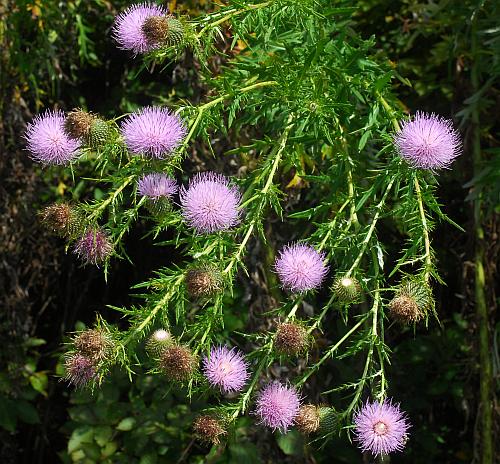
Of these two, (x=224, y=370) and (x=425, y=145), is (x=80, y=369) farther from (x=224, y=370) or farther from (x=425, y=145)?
(x=425, y=145)

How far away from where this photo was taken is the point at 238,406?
1715mm

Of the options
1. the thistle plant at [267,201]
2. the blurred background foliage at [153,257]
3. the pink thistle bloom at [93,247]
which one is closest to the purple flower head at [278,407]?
the thistle plant at [267,201]

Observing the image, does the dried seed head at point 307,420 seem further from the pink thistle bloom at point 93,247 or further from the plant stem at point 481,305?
the plant stem at point 481,305

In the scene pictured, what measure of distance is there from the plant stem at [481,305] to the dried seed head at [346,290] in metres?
0.90

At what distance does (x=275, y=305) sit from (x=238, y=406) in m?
0.87

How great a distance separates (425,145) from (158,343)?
2.00 ft

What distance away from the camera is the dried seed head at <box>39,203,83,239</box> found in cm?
173

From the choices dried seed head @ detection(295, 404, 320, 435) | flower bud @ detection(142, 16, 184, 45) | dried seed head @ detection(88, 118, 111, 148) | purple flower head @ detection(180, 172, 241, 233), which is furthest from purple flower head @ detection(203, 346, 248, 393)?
flower bud @ detection(142, 16, 184, 45)

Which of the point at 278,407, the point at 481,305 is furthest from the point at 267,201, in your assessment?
the point at 481,305

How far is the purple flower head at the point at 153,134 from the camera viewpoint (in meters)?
1.67

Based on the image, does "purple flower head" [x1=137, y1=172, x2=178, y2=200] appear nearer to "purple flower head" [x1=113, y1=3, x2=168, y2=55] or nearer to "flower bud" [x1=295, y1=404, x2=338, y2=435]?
"purple flower head" [x1=113, y1=3, x2=168, y2=55]

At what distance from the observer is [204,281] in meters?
1.59

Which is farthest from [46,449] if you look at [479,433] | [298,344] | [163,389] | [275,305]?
[298,344]

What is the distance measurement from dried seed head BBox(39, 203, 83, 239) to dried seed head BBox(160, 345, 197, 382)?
0.31 metres
